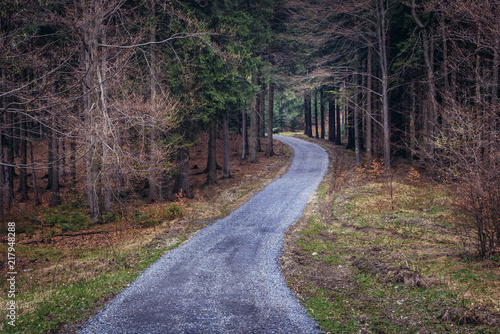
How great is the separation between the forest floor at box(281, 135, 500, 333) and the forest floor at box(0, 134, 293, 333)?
4313 mm

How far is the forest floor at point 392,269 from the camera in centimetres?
550

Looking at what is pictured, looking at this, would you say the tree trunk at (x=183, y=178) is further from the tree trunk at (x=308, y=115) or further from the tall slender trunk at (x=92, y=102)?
the tree trunk at (x=308, y=115)

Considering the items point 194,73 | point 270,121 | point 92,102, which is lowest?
point 92,102

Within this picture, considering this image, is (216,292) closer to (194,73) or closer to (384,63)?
(194,73)

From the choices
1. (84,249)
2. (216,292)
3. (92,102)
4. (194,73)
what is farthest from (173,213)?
(216,292)

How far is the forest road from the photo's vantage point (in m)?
5.74

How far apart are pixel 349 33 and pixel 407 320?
59.4 ft

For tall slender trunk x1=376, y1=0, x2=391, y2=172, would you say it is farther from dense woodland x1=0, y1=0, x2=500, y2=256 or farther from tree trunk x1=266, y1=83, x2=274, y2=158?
tree trunk x1=266, y1=83, x2=274, y2=158

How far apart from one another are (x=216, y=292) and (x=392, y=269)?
4.23m

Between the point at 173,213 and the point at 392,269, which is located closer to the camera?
the point at 392,269

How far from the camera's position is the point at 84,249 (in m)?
11.1

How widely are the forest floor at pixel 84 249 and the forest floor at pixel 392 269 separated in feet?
14.2

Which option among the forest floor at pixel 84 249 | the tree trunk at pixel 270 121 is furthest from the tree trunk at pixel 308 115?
the forest floor at pixel 84 249

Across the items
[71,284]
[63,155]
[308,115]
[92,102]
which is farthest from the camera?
[308,115]
